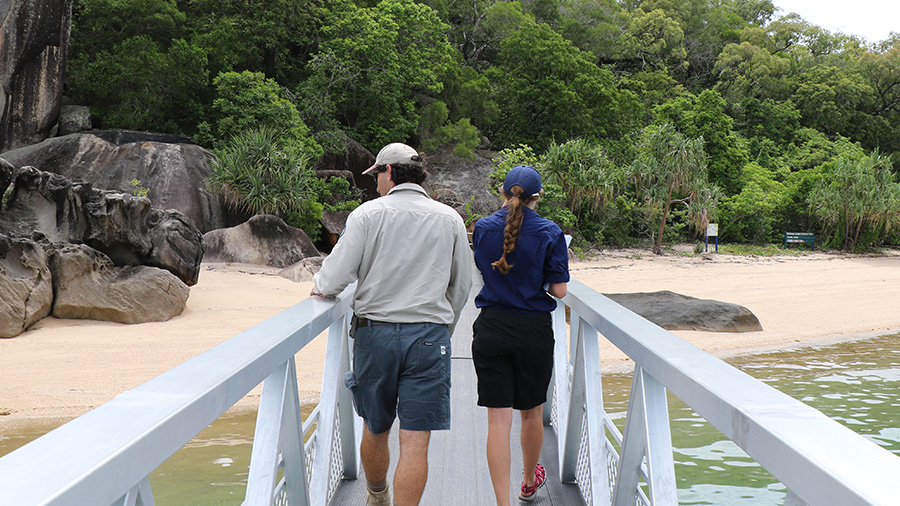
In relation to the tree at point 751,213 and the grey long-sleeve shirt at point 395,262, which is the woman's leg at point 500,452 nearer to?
the grey long-sleeve shirt at point 395,262

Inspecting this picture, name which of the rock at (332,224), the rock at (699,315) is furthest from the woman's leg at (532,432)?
the rock at (332,224)

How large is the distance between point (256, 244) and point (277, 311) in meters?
5.20

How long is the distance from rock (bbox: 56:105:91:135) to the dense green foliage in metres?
0.80

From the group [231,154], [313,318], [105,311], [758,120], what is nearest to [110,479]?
[313,318]

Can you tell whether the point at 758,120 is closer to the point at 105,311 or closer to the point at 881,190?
the point at 881,190

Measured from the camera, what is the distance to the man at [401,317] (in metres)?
2.65

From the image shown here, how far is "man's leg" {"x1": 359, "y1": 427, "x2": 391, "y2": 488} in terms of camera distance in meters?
2.78

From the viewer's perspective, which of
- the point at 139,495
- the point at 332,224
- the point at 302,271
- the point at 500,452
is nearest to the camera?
the point at 139,495

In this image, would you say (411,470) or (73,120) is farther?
(73,120)

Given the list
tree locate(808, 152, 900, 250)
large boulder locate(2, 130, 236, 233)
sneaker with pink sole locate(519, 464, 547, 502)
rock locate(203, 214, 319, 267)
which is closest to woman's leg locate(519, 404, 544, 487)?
sneaker with pink sole locate(519, 464, 547, 502)

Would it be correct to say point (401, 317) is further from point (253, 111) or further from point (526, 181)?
point (253, 111)

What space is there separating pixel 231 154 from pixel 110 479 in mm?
19676

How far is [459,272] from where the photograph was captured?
282 centimetres

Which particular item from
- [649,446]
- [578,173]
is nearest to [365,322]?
[649,446]
